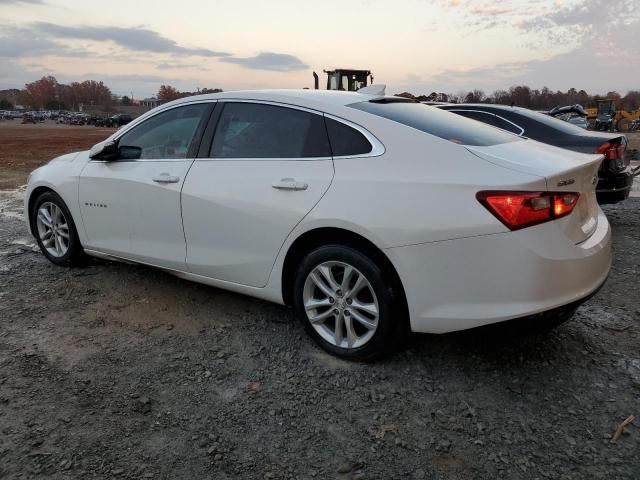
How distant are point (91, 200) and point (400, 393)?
9.93 ft

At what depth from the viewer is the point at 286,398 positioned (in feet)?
9.80

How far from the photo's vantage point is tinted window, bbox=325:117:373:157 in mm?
3191

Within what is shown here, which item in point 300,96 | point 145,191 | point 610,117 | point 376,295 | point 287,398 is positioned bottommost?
point 287,398

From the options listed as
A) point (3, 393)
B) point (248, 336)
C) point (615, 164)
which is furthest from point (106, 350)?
point (615, 164)

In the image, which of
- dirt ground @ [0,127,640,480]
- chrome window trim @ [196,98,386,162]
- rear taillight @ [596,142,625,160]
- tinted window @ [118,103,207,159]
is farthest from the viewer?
rear taillight @ [596,142,625,160]

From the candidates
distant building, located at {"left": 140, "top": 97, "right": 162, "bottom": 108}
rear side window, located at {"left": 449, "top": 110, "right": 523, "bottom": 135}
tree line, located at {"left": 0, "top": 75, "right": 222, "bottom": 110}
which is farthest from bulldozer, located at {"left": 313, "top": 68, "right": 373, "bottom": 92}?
tree line, located at {"left": 0, "top": 75, "right": 222, "bottom": 110}

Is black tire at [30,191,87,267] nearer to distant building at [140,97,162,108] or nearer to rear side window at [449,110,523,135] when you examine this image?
rear side window at [449,110,523,135]

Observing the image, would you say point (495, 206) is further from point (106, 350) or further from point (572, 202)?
point (106, 350)

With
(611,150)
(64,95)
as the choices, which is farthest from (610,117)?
(64,95)

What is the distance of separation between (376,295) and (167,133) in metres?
2.17

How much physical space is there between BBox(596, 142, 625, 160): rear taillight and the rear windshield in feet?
10.0

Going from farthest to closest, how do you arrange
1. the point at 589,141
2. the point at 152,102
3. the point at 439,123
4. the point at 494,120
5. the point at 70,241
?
the point at 152,102 < the point at 494,120 < the point at 589,141 < the point at 70,241 < the point at 439,123

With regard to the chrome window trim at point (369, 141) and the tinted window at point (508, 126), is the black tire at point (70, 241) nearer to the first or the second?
the chrome window trim at point (369, 141)

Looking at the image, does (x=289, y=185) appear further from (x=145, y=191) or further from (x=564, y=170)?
(x=564, y=170)
